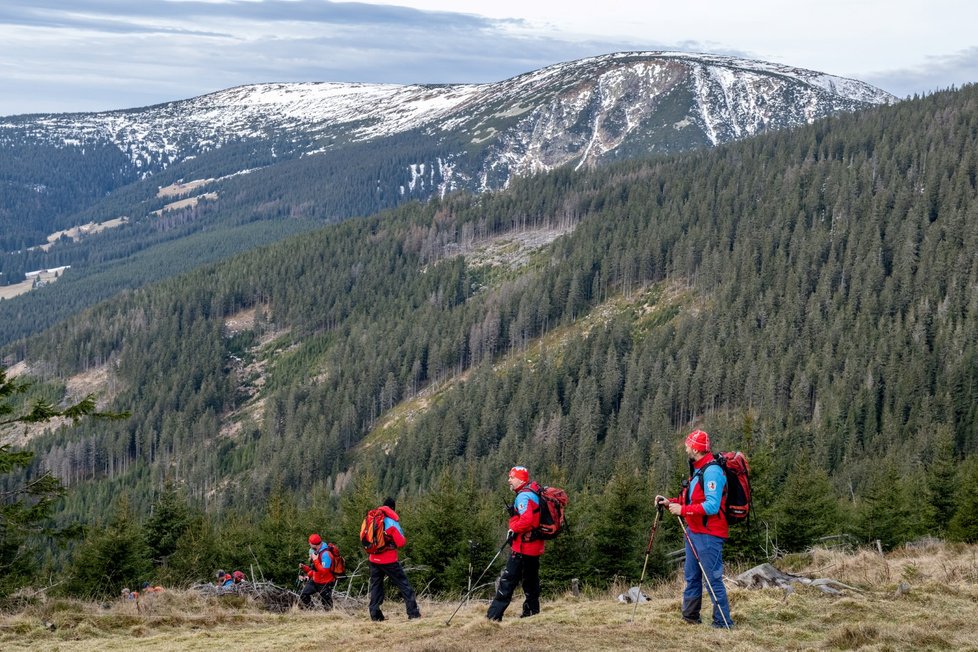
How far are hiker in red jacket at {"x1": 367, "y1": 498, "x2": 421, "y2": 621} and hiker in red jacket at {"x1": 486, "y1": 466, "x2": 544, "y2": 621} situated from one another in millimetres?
3285

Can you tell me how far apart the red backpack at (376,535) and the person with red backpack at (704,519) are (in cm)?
725

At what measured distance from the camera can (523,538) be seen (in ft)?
57.8

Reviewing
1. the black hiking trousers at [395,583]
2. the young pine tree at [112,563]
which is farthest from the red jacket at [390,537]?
the young pine tree at [112,563]

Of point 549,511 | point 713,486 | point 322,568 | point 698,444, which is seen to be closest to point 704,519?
point 713,486

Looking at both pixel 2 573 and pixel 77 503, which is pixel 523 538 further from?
pixel 77 503

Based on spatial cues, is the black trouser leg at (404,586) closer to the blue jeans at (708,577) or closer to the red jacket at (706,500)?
the blue jeans at (708,577)

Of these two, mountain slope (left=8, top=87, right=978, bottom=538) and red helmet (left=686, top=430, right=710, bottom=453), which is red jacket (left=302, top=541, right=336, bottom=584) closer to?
red helmet (left=686, top=430, right=710, bottom=453)

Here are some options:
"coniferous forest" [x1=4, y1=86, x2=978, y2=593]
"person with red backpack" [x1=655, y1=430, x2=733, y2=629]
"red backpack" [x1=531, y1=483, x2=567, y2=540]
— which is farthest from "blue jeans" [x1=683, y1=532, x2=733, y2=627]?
"coniferous forest" [x1=4, y1=86, x2=978, y2=593]

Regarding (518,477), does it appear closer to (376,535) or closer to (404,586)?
(376,535)

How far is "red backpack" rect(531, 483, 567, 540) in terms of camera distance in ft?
57.0

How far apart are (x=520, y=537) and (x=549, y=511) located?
894mm

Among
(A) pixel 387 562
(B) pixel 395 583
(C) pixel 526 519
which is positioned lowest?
(B) pixel 395 583

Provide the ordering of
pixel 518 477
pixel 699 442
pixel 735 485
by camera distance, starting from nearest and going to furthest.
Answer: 1. pixel 735 485
2. pixel 699 442
3. pixel 518 477

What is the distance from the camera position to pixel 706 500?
15.7m
